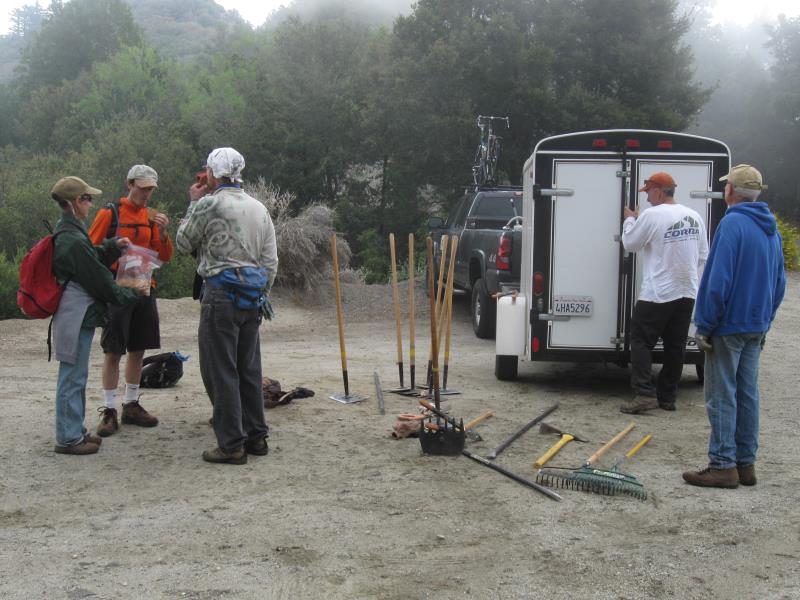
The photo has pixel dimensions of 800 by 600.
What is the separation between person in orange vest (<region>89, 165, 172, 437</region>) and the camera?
6434 millimetres

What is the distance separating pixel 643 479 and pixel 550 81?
22725mm

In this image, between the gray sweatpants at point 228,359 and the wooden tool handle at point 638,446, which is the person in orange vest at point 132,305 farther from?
the wooden tool handle at point 638,446

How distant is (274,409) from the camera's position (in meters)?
7.68

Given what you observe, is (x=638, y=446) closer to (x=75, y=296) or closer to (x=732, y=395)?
(x=732, y=395)

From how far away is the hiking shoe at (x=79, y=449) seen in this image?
609 centimetres

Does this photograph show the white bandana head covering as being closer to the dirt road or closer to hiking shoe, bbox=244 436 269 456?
→ hiking shoe, bbox=244 436 269 456

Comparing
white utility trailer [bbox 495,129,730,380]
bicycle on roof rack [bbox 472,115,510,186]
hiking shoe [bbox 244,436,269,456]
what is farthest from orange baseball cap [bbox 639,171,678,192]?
bicycle on roof rack [bbox 472,115,510,186]

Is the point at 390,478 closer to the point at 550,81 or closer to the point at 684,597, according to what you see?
the point at 684,597

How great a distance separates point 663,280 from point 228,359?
13.0 ft

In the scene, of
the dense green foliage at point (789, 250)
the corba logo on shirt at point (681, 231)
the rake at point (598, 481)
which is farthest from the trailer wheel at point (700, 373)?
the dense green foliage at point (789, 250)

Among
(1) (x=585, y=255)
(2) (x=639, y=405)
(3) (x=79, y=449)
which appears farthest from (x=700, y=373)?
(3) (x=79, y=449)

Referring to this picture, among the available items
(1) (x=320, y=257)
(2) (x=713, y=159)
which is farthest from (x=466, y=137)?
(2) (x=713, y=159)

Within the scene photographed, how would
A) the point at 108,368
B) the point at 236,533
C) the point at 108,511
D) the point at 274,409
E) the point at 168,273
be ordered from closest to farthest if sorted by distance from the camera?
the point at 236,533 < the point at 108,511 < the point at 108,368 < the point at 274,409 < the point at 168,273

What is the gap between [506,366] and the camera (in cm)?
944
